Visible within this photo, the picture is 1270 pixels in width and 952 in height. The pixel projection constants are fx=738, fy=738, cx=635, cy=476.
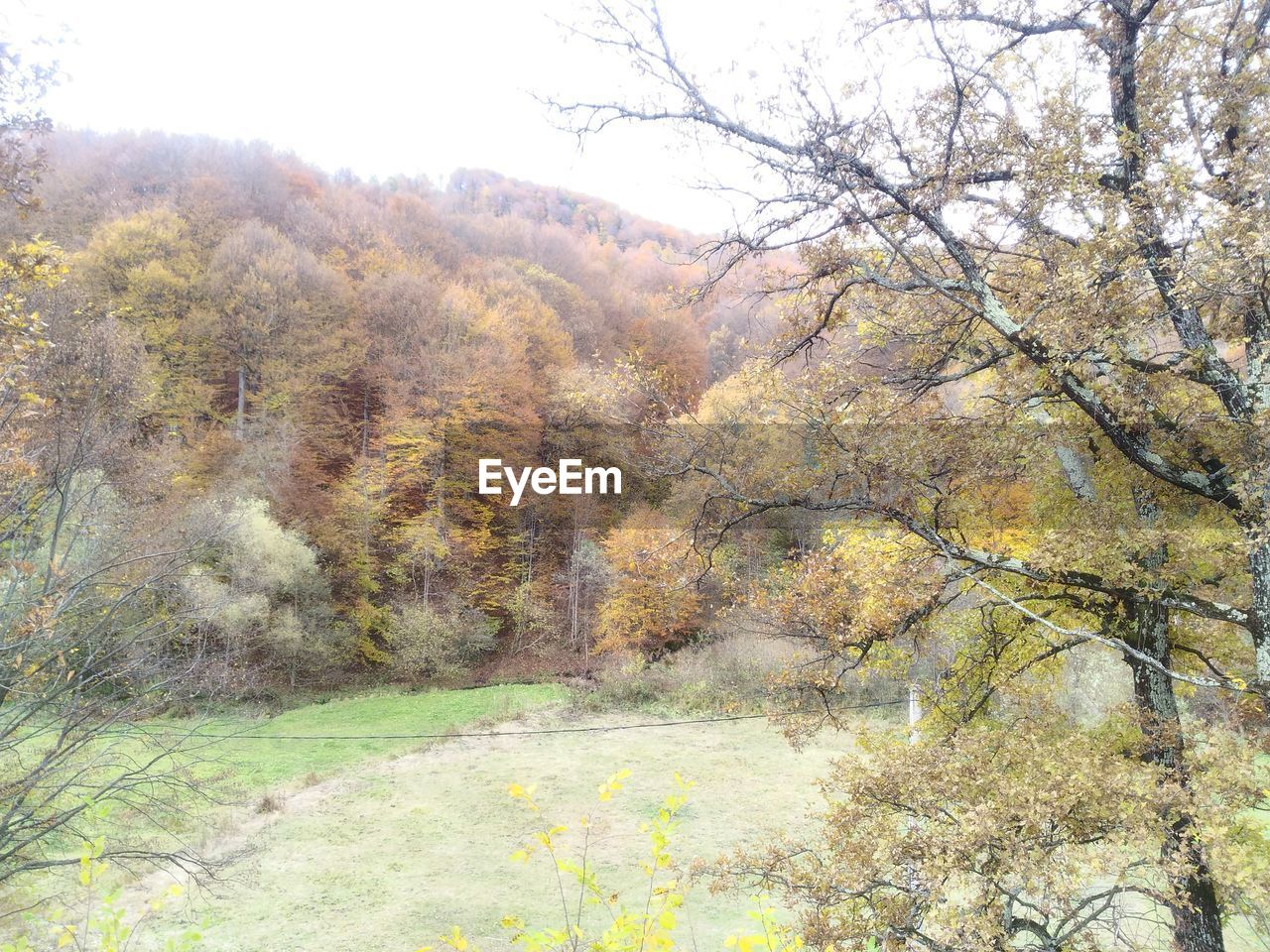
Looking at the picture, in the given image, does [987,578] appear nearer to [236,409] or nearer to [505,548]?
[505,548]

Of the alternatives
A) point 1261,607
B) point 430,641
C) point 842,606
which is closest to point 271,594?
point 430,641

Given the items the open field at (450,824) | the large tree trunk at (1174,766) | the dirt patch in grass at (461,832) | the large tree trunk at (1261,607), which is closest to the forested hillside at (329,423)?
the open field at (450,824)

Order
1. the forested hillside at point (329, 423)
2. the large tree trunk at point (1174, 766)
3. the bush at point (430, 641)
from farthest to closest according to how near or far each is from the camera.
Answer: the bush at point (430, 641), the forested hillside at point (329, 423), the large tree trunk at point (1174, 766)

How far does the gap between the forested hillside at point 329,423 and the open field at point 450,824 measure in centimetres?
336

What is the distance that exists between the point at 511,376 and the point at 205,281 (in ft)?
33.5

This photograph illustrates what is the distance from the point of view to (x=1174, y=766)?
559 cm

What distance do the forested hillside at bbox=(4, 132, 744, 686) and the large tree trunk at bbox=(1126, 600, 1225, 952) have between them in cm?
1239

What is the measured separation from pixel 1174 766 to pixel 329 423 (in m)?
23.1

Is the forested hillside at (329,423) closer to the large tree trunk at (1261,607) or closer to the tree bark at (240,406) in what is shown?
the tree bark at (240,406)

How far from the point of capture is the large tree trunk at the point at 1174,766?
424cm

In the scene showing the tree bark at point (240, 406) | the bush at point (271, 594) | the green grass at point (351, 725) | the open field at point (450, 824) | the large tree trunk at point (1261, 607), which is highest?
the tree bark at point (240, 406)

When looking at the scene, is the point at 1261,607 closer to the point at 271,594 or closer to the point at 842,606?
the point at 842,606

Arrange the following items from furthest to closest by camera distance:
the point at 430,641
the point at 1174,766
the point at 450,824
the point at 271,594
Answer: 1. the point at 430,641
2. the point at 271,594
3. the point at 450,824
4. the point at 1174,766

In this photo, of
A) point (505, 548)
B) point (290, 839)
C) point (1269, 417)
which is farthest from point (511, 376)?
point (1269, 417)
